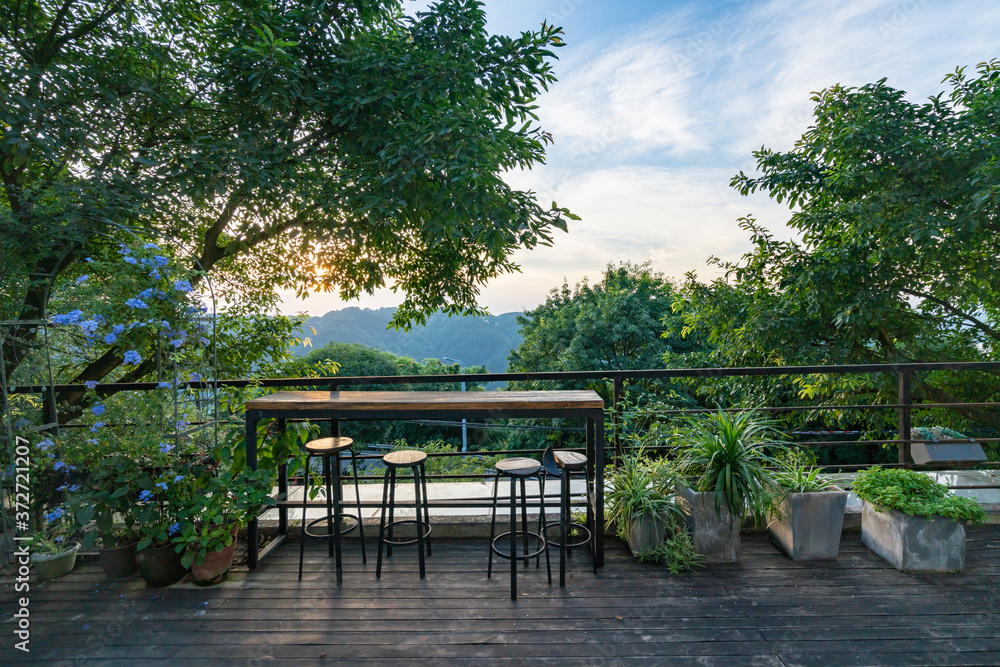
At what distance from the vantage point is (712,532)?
251 cm

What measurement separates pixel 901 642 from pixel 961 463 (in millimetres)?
2786

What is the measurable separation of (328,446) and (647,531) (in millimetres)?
1758

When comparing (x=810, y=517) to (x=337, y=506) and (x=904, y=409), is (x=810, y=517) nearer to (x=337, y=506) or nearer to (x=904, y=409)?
(x=904, y=409)

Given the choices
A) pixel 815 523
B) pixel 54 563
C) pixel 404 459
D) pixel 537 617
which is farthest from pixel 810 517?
pixel 54 563

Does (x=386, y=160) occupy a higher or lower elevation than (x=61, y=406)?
higher

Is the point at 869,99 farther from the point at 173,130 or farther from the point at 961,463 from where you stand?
the point at 173,130

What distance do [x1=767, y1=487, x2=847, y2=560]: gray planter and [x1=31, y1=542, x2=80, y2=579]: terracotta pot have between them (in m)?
3.91

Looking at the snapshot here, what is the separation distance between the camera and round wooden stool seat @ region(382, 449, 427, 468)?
2.34m

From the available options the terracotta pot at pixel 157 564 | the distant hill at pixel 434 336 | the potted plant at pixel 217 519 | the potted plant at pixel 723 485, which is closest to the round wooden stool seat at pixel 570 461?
the potted plant at pixel 723 485

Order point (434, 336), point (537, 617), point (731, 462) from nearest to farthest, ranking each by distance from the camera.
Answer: point (537, 617)
point (731, 462)
point (434, 336)

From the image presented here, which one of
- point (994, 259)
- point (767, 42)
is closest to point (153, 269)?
point (767, 42)

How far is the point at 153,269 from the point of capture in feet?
8.42

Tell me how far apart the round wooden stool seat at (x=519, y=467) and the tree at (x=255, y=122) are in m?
2.19

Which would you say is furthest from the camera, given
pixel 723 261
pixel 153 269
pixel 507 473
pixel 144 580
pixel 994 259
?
pixel 723 261
